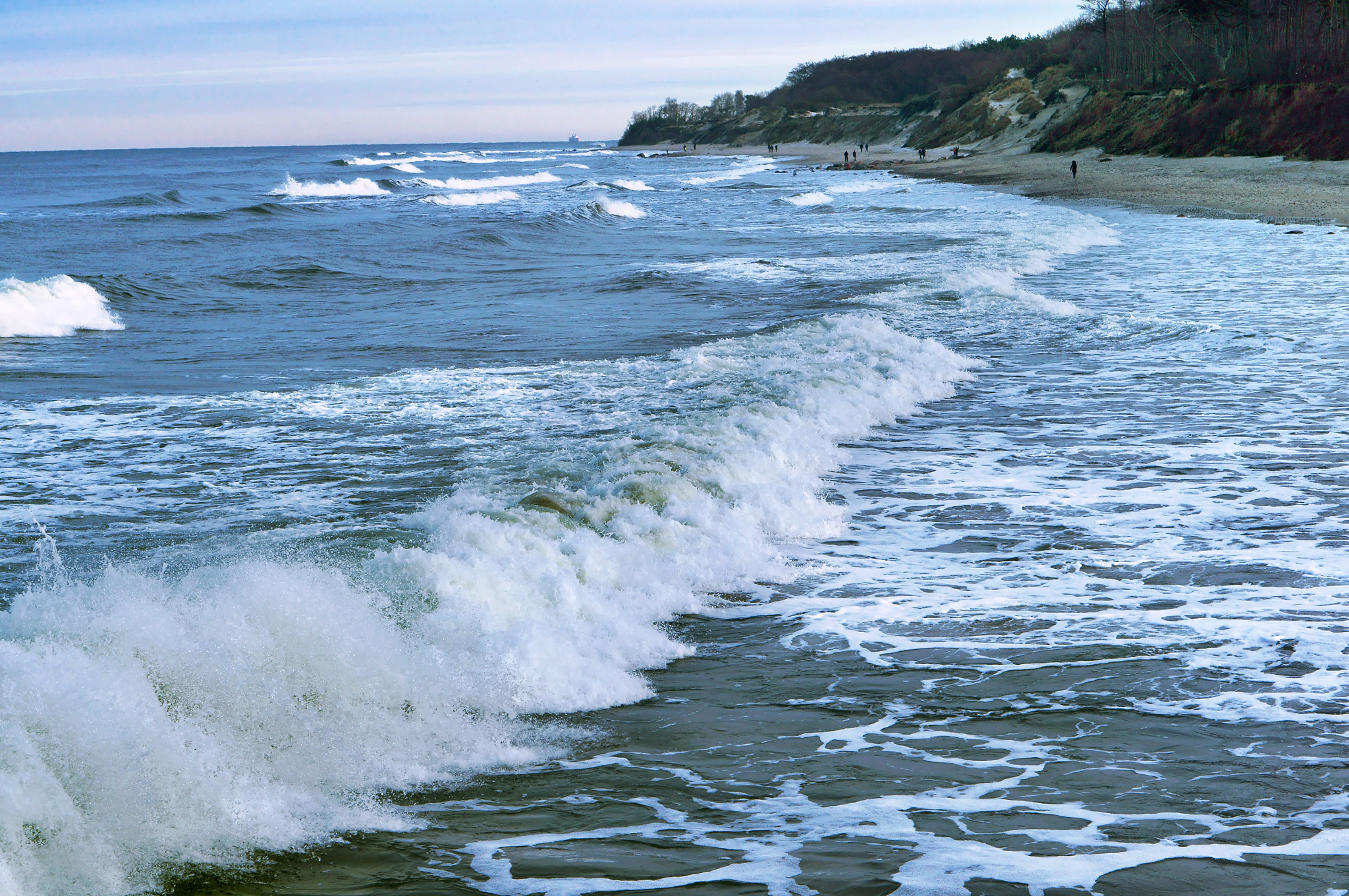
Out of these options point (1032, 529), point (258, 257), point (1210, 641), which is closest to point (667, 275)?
point (258, 257)

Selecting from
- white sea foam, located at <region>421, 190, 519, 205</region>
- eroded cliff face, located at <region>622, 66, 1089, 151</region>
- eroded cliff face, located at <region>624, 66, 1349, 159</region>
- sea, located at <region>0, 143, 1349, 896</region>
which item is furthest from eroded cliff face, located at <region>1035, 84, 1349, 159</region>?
sea, located at <region>0, 143, 1349, 896</region>

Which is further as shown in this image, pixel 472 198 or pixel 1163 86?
pixel 1163 86

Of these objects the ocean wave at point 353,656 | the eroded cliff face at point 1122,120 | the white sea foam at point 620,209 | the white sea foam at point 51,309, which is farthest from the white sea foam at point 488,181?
the ocean wave at point 353,656

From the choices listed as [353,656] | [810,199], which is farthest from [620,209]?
[353,656]

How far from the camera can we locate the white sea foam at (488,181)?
7331 centimetres

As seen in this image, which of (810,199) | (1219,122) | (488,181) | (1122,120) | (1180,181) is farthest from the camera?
(488,181)

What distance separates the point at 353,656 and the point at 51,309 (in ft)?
52.6

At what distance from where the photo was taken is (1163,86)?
70.0 metres

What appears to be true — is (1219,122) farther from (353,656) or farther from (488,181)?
(353,656)

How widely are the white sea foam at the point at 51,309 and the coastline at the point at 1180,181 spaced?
95.7 ft

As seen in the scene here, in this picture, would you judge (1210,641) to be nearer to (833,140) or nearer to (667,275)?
(667,275)

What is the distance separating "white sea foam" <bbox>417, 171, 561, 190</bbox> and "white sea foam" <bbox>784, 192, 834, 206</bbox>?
26.1m

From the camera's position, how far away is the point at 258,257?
26766 millimetres

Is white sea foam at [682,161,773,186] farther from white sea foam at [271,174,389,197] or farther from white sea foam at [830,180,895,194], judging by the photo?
white sea foam at [271,174,389,197]
